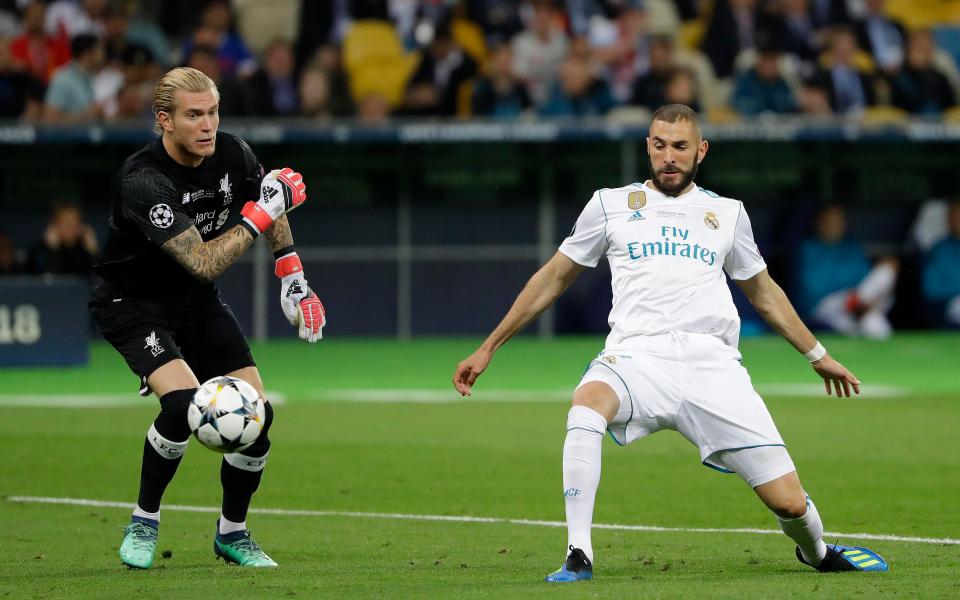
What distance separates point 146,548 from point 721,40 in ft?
60.5

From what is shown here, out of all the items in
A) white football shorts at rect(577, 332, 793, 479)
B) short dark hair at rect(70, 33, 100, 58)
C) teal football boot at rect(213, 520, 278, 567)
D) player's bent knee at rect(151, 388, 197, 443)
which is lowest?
teal football boot at rect(213, 520, 278, 567)

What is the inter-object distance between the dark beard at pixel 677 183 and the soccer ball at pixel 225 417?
6.64 feet

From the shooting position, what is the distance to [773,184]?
81.8 ft

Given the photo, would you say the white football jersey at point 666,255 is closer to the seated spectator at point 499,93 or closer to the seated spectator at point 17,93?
the seated spectator at point 499,93

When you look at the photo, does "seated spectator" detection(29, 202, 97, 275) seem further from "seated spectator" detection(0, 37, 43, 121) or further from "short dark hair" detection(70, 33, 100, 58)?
"short dark hair" detection(70, 33, 100, 58)

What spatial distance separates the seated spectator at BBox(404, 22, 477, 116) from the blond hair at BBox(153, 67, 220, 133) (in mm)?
15193

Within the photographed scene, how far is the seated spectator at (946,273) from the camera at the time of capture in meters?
24.0

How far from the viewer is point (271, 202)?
24.5 feet

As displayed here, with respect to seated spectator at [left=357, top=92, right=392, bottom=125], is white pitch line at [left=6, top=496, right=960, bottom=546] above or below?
below

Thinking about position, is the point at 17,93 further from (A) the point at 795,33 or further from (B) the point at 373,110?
(A) the point at 795,33

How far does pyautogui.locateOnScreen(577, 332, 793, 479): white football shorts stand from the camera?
688 cm

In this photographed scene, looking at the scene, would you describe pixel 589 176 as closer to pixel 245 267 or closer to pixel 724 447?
pixel 245 267

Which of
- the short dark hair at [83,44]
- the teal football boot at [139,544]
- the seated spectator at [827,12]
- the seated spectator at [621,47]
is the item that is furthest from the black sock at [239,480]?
the seated spectator at [827,12]

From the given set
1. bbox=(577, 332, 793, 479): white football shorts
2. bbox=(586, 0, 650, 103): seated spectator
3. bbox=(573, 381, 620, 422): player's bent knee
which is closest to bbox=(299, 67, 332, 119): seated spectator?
bbox=(586, 0, 650, 103): seated spectator
